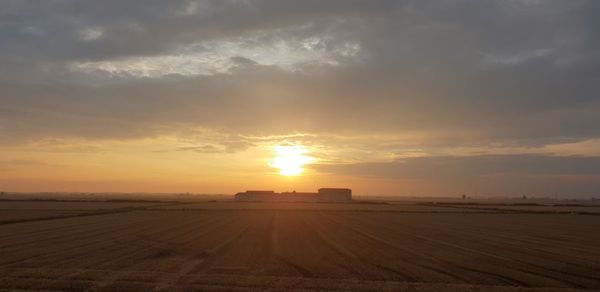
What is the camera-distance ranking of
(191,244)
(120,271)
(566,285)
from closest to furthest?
(566,285) → (120,271) → (191,244)

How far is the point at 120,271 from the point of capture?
17.6m

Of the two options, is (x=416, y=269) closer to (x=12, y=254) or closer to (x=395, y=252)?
(x=395, y=252)

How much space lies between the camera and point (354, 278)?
16859 millimetres

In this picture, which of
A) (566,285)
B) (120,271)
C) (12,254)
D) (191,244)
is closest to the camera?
(566,285)

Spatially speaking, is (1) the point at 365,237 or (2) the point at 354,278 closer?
(2) the point at 354,278

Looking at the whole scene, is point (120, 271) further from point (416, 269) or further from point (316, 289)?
point (416, 269)

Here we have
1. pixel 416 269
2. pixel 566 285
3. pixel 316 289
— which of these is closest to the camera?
pixel 316 289

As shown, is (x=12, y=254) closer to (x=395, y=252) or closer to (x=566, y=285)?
(x=395, y=252)

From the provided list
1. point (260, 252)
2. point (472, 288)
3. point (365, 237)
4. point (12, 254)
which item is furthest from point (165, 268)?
point (365, 237)

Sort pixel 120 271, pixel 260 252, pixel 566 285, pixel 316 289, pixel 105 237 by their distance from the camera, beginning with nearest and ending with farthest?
pixel 316 289 → pixel 566 285 → pixel 120 271 → pixel 260 252 → pixel 105 237

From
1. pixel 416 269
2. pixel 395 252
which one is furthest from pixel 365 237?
pixel 416 269

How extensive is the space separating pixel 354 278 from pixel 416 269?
3.35m

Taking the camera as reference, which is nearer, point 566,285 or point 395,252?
point 566,285

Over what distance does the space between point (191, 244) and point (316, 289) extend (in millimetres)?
14061
